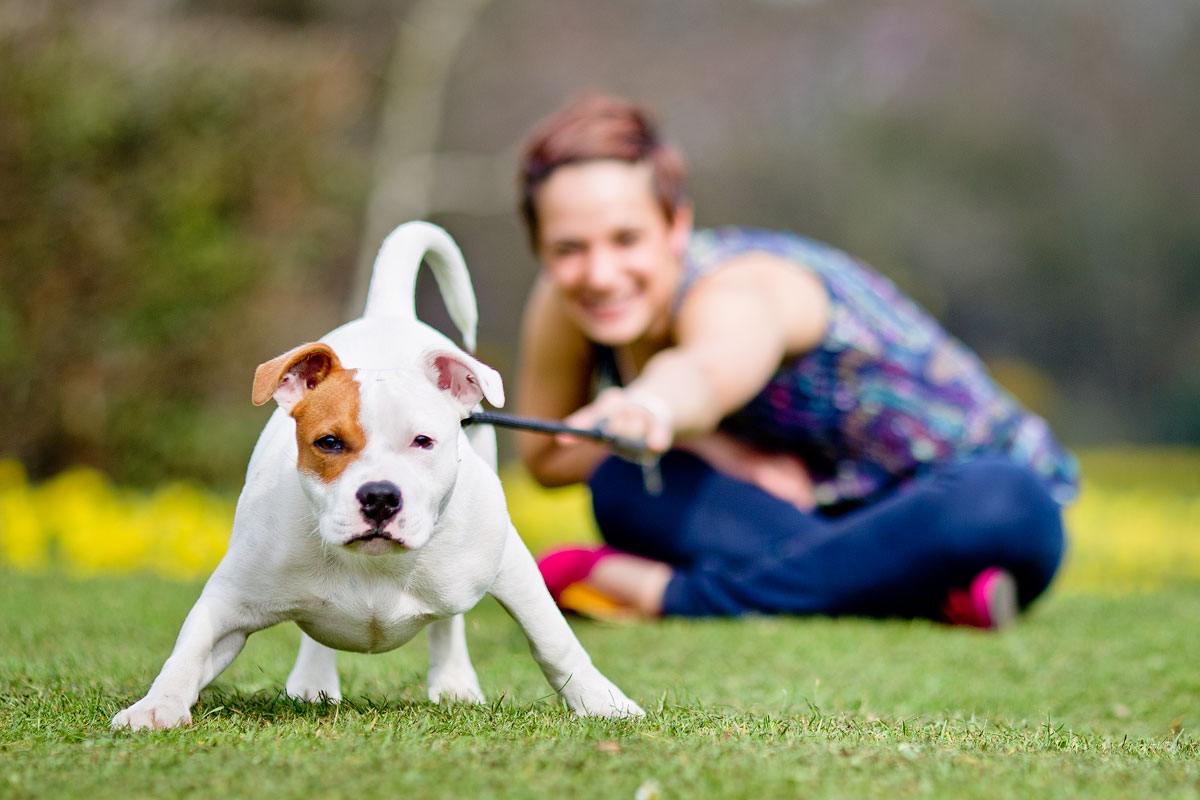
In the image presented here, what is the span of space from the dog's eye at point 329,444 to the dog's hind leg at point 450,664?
604 millimetres

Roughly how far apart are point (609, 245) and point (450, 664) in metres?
1.60

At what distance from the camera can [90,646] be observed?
2850 mm

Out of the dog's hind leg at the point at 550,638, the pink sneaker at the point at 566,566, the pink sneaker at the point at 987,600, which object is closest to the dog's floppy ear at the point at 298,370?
the dog's hind leg at the point at 550,638

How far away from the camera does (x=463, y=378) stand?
194cm

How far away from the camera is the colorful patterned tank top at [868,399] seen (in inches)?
154

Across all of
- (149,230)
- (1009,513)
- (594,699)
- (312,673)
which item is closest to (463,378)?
(594,699)

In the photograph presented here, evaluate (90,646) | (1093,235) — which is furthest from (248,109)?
(1093,235)

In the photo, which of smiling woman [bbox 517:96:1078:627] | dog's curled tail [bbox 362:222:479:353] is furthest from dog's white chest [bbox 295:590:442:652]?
smiling woman [bbox 517:96:1078:627]

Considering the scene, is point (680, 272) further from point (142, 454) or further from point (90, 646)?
point (142, 454)

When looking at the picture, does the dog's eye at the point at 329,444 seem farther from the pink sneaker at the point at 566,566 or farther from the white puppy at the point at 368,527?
the pink sneaker at the point at 566,566

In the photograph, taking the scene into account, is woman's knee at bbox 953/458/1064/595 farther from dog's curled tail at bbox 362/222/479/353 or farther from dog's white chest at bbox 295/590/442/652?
dog's white chest at bbox 295/590/442/652

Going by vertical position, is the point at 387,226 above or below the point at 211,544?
above

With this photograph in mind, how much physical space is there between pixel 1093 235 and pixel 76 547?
17004mm

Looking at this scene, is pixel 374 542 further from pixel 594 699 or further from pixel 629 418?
pixel 629 418
